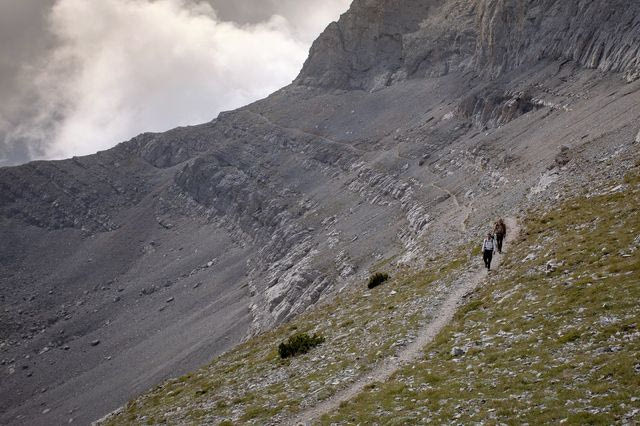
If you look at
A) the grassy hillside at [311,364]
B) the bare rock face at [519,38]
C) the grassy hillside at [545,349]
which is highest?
the bare rock face at [519,38]

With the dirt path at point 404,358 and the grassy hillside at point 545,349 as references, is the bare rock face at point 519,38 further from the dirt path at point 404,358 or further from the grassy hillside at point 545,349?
the grassy hillside at point 545,349

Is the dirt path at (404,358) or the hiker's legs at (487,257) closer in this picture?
the dirt path at (404,358)

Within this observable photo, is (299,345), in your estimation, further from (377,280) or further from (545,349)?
(545,349)

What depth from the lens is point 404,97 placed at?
178m

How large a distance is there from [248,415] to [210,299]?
112524 millimetres

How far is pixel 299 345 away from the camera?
3522 centimetres

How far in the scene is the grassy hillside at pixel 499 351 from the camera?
55.2 ft

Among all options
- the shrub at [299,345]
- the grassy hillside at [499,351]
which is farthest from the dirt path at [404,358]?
the shrub at [299,345]

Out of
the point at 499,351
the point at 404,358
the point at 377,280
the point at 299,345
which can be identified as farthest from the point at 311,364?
the point at 377,280

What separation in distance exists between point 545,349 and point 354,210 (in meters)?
101

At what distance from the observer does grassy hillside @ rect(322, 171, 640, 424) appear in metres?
15.9

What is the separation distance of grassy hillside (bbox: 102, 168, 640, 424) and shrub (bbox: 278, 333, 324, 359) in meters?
1.03

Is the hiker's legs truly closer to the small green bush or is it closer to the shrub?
the shrub

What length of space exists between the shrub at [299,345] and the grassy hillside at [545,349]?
36.0ft
